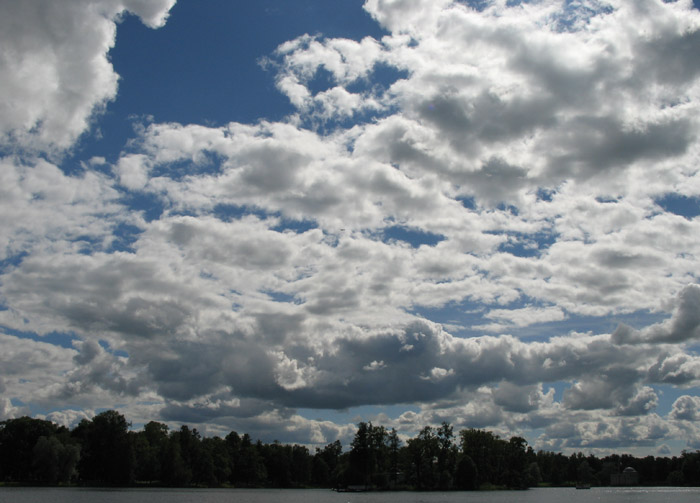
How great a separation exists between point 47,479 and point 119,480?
15273 mm

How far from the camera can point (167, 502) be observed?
8894 cm

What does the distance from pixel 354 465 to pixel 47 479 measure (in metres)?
68.4

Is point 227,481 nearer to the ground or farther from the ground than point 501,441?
nearer to the ground

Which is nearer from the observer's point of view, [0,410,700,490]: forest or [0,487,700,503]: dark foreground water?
[0,487,700,503]: dark foreground water

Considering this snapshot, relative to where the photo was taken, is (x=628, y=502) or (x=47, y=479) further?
(x=47, y=479)

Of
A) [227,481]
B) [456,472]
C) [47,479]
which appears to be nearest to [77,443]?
[47,479]

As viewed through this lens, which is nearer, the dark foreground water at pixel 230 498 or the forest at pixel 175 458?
the dark foreground water at pixel 230 498

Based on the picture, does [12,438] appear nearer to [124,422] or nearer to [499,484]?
[124,422]

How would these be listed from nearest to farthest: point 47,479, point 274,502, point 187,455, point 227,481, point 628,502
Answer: point 274,502 → point 628,502 → point 47,479 → point 187,455 → point 227,481

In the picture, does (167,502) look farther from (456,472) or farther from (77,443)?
(456,472)

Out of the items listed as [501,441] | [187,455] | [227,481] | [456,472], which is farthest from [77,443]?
[501,441]

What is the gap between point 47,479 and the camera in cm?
13862

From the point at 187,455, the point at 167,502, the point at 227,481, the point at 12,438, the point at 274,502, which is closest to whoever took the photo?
the point at 167,502

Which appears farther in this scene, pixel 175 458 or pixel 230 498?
pixel 175 458
